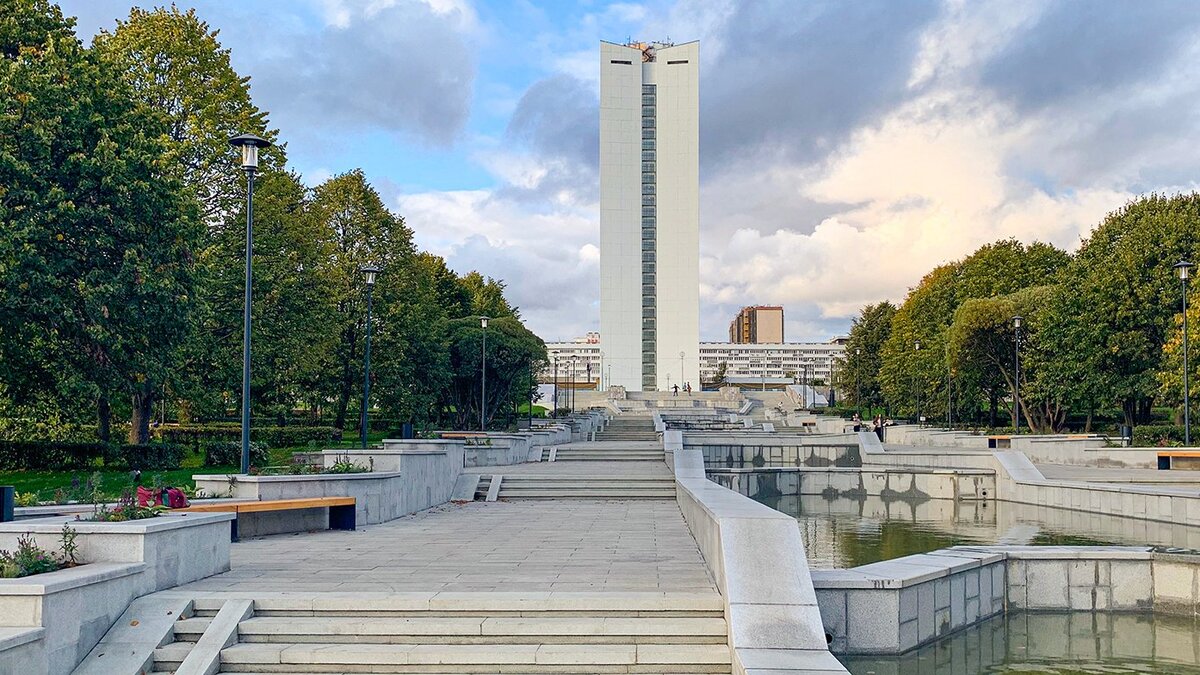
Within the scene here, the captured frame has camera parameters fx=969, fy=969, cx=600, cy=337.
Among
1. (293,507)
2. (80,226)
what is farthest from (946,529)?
(80,226)

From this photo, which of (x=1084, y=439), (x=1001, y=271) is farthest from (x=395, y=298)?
(x=1001, y=271)

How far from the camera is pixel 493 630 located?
866cm

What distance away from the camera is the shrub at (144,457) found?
75.2 ft

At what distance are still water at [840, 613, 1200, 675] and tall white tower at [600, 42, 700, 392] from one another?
292 feet

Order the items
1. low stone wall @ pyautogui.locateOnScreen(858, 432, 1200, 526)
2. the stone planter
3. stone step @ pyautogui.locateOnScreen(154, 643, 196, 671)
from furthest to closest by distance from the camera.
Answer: low stone wall @ pyautogui.locateOnScreen(858, 432, 1200, 526), the stone planter, stone step @ pyautogui.locateOnScreen(154, 643, 196, 671)

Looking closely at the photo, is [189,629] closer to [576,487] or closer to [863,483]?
[576,487]

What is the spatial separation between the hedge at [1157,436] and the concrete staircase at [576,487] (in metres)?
18.4

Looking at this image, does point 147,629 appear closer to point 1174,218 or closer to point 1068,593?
point 1068,593

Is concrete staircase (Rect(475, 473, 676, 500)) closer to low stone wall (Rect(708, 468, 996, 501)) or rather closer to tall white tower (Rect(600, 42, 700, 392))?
low stone wall (Rect(708, 468, 996, 501))

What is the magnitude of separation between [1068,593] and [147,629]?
10460mm

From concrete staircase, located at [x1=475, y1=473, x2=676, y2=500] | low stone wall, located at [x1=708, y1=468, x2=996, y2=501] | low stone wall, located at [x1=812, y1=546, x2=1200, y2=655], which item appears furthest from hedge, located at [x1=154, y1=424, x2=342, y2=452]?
low stone wall, located at [x1=812, y1=546, x2=1200, y2=655]

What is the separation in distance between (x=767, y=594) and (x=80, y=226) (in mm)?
19499

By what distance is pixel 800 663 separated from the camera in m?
7.41

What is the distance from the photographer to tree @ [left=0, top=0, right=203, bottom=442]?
67.3ft
